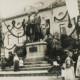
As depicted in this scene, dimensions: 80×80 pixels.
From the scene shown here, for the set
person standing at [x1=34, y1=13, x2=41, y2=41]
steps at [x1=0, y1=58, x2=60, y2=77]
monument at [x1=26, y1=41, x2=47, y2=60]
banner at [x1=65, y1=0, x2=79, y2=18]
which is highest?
banner at [x1=65, y1=0, x2=79, y2=18]

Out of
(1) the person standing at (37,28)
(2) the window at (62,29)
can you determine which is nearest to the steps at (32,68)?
(1) the person standing at (37,28)

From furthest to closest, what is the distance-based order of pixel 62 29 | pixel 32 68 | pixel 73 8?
pixel 62 29, pixel 73 8, pixel 32 68

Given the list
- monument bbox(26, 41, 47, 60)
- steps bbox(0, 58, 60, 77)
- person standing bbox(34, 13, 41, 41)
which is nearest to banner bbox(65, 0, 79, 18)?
person standing bbox(34, 13, 41, 41)

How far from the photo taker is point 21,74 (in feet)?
29.3

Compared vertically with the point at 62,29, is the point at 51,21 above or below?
above

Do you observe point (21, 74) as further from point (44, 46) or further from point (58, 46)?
point (58, 46)

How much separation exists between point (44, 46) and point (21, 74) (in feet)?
7.34

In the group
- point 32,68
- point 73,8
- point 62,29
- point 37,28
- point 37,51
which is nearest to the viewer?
point 32,68

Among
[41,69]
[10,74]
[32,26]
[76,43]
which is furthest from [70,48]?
[10,74]

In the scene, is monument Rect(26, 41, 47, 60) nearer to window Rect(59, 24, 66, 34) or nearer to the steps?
the steps

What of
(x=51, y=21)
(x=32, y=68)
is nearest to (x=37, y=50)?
(x=32, y=68)

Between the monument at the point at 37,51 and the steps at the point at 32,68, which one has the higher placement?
the monument at the point at 37,51

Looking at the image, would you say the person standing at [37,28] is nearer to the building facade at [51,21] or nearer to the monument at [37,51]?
the monument at [37,51]

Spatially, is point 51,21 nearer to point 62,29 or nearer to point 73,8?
point 62,29
